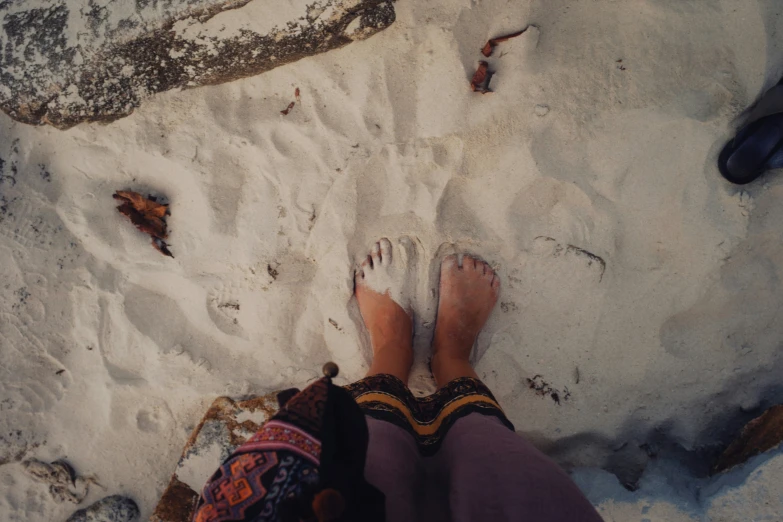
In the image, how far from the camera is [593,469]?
1.85 m

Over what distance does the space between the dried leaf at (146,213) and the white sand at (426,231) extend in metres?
0.04

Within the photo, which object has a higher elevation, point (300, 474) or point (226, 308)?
point (300, 474)

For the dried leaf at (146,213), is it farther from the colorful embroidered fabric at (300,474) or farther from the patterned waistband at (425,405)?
the colorful embroidered fabric at (300,474)

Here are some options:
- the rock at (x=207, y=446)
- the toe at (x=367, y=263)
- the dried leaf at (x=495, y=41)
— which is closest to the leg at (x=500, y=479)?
the toe at (x=367, y=263)

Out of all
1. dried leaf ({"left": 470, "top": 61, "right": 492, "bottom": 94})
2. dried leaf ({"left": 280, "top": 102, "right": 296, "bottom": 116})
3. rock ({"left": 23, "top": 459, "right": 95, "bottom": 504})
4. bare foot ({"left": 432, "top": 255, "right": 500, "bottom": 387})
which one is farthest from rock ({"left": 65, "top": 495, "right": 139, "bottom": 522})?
dried leaf ({"left": 470, "top": 61, "right": 492, "bottom": 94})

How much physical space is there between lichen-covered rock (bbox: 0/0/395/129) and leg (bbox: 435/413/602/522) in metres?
1.38

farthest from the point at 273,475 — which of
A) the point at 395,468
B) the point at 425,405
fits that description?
the point at 425,405

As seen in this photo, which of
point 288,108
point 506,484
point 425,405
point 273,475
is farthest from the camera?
point 288,108

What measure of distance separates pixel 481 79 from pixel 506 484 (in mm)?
1244

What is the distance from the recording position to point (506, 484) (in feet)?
3.71

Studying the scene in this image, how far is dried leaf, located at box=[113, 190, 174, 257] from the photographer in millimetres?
1793

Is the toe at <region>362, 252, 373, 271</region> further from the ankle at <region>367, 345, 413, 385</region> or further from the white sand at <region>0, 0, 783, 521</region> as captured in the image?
the ankle at <region>367, 345, 413, 385</region>

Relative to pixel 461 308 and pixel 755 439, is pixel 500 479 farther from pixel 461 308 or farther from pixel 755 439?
pixel 755 439

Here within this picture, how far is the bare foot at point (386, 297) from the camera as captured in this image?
6.03 feet
